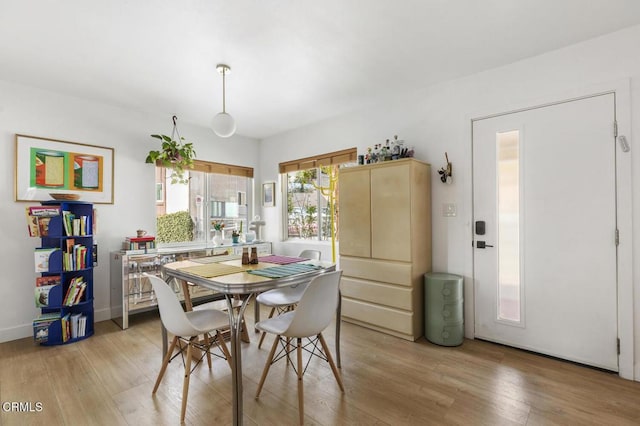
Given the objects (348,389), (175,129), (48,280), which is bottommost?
(348,389)

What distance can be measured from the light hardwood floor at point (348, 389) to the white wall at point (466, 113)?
22.2 inches

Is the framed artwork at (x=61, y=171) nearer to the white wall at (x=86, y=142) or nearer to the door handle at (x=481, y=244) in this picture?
the white wall at (x=86, y=142)

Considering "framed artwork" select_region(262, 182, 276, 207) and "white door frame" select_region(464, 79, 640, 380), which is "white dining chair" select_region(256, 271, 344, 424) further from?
"framed artwork" select_region(262, 182, 276, 207)

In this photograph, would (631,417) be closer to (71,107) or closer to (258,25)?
(258,25)

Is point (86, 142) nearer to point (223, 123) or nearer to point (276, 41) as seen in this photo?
point (223, 123)

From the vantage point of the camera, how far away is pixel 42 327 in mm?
2871

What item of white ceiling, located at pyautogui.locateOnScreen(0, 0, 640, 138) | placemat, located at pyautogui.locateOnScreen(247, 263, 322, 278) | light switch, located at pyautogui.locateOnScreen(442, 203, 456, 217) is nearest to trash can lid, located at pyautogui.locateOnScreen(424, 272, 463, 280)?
light switch, located at pyautogui.locateOnScreen(442, 203, 456, 217)

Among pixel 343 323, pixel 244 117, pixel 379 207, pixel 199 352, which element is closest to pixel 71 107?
pixel 244 117

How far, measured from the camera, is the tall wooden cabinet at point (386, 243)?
9.75 feet

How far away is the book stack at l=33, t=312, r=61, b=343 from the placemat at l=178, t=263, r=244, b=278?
1.80 metres

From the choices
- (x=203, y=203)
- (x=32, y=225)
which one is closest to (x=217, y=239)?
(x=203, y=203)

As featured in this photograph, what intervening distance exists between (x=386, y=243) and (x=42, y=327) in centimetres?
347

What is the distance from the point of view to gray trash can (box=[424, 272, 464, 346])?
2799 mm

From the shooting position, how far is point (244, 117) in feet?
13.8
